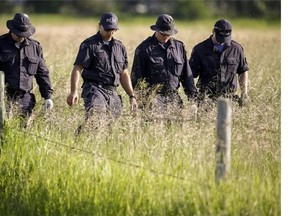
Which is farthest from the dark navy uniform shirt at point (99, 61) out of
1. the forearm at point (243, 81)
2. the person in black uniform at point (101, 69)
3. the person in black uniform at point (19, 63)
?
the forearm at point (243, 81)

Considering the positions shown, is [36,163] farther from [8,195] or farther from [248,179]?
[248,179]

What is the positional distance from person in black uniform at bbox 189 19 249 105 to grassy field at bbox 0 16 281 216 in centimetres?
105

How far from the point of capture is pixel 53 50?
17797 mm

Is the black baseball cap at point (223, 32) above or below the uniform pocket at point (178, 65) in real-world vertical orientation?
above

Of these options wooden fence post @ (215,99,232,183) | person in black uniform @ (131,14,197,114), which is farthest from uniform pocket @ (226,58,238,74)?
wooden fence post @ (215,99,232,183)

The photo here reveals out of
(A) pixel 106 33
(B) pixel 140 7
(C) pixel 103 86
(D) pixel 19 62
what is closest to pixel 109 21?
(A) pixel 106 33

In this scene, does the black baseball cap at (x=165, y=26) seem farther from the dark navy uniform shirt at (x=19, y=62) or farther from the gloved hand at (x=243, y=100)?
the dark navy uniform shirt at (x=19, y=62)

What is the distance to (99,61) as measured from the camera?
9.79 meters

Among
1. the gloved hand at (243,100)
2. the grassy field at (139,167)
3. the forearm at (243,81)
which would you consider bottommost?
the grassy field at (139,167)

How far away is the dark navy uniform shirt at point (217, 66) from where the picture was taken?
409 inches

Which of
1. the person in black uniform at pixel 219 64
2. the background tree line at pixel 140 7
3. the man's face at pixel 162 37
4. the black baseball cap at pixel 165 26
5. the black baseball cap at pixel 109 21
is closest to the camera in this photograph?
the black baseball cap at pixel 109 21

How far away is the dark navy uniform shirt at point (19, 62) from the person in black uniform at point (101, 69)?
0.57m

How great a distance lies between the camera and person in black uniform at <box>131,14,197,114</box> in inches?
399

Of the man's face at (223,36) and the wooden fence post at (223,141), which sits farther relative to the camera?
the man's face at (223,36)
